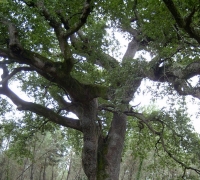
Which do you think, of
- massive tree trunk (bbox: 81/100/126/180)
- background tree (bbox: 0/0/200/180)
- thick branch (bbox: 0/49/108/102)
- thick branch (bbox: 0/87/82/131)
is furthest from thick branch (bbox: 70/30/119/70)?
thick branch (bbox: 0/87/82/131)

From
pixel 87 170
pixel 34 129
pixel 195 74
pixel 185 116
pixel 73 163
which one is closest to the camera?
pixel 195 74

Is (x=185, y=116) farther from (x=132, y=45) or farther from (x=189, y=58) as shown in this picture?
(x=132, y=45)

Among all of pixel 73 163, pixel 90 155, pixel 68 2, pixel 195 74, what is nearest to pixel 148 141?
pixel 90 155

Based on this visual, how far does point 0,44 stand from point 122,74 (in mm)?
3630

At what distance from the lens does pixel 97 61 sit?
28.7 ft

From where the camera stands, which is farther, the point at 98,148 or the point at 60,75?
the point at 98,148

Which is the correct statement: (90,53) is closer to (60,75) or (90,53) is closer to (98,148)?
(60,75)

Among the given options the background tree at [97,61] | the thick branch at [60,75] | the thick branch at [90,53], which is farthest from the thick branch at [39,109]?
the thick branch at [90,53]

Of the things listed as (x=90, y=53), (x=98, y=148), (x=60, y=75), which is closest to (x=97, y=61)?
(x=90, y=53)

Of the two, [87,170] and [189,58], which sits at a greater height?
[189,58]

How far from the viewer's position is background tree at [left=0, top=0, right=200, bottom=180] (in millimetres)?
6051

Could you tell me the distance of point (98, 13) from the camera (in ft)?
26.9

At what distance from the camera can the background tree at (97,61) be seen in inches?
238

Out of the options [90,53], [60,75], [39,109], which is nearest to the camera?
[60,75]
